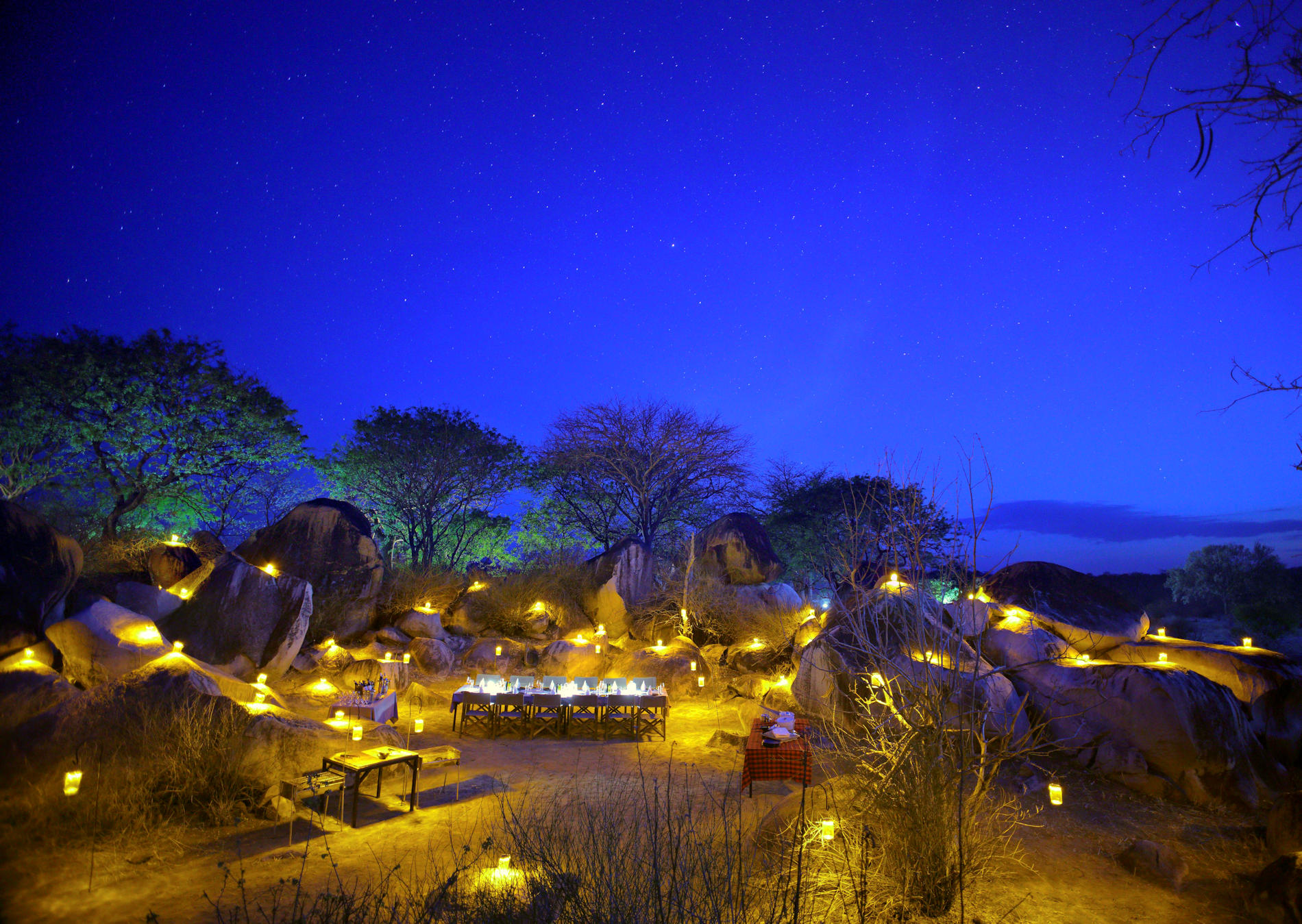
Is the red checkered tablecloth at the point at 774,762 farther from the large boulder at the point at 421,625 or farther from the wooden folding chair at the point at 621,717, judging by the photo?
the large boulder at the point at 421,625

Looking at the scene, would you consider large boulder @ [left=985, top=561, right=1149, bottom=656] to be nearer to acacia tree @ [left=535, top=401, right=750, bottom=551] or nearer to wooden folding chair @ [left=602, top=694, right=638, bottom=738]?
wooden folding chair @ [left=602, top=694, right=638, bottom=738]

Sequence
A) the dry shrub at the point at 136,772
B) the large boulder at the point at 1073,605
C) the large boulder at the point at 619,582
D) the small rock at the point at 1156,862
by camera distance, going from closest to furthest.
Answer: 1. the small rock at the point at 1156,862
2. the dry shrub at the point at 136,772
3. the large boulder at the point at 1073,605
4. the large boulder at the point at 619,582

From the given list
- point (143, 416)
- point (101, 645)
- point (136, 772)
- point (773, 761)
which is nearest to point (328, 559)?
point (143, 416)

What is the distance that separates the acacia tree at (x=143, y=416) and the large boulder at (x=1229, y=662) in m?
18.9

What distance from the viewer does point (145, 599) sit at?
35.9 ft

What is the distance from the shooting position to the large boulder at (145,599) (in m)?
10.8

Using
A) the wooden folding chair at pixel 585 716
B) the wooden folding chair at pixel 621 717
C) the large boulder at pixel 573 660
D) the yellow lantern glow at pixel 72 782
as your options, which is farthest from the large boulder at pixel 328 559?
the yellow lantern glow at pixel 72 782

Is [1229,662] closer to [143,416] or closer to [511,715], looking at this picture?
[511,715]

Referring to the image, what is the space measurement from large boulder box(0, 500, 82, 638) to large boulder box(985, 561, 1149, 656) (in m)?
14.4

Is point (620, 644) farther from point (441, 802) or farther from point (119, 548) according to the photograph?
point (119, 548)

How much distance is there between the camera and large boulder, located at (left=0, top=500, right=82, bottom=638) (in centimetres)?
758

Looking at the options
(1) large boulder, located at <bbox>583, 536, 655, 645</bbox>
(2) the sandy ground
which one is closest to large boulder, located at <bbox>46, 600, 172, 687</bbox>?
(2) the sandy ground

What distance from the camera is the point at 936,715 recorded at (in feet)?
13.3

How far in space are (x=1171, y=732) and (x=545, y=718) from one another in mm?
8644
